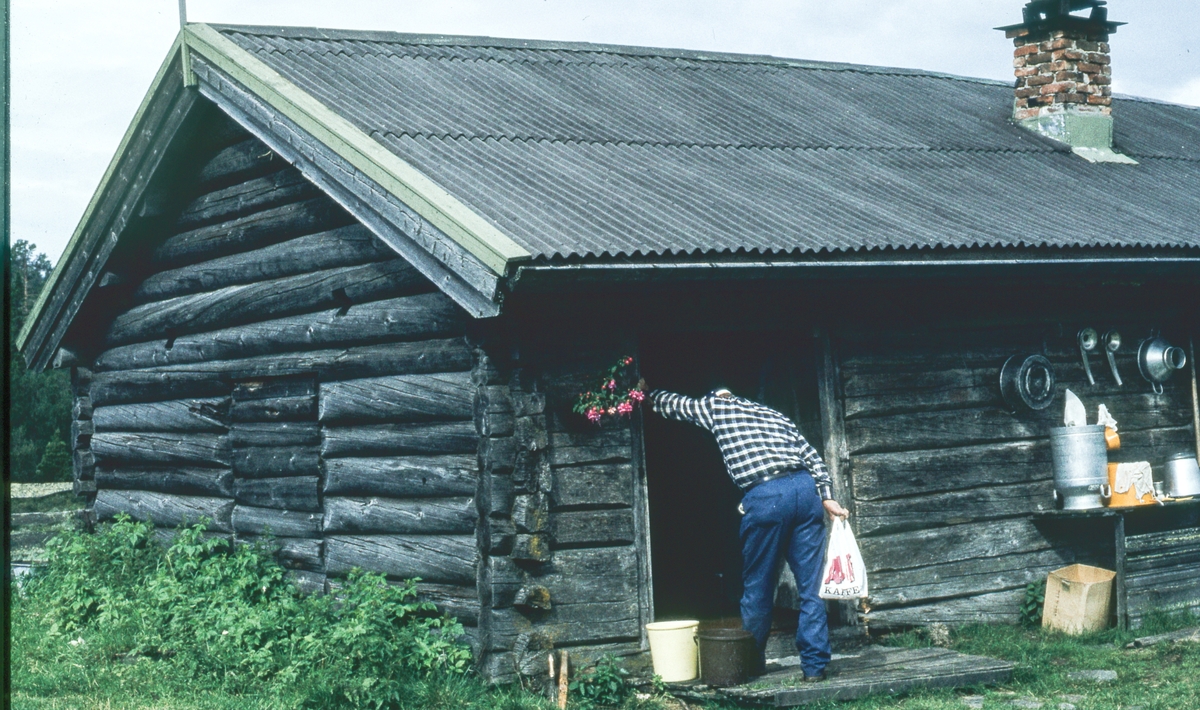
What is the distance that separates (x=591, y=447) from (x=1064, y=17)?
7441 mm

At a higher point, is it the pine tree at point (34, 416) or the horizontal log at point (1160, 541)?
the pine tree at point (34, 416)

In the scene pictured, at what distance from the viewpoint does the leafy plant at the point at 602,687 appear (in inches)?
291

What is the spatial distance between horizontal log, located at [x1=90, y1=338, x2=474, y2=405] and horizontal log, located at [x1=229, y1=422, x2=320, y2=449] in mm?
355

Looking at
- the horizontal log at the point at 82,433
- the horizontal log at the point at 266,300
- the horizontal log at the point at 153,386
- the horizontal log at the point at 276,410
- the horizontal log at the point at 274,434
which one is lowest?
the horizontal log at the point at 274,434

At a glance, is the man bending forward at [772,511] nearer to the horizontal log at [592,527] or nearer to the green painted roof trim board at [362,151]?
the horizontal log at [592,527]

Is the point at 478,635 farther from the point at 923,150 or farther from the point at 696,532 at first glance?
the point at 923,150

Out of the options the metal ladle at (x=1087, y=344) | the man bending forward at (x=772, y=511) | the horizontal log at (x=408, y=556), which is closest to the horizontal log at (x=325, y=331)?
the horizontal log at (x=408, y=556)

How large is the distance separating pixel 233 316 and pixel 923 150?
18.2 feet

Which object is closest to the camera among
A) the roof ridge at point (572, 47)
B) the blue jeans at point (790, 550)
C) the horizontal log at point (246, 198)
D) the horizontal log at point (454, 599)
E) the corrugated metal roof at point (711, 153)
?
the blue jeans at point (790, 550)

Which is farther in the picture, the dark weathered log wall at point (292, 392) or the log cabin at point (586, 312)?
the dark weathered log wall at point (292, 392)

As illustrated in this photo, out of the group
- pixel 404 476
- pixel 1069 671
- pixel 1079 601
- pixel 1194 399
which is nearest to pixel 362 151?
pixel 404 476

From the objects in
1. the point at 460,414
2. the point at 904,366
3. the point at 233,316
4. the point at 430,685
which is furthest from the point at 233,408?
the point at 904,366

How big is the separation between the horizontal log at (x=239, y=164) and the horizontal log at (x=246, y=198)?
0.17ft

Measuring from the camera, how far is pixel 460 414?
8.02 metres
